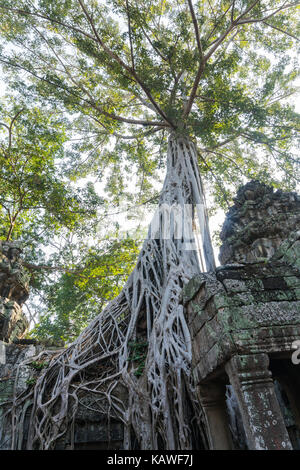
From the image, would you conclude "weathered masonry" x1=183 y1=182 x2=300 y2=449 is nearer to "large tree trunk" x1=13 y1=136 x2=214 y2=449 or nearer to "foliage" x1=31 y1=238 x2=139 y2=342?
"large tree trunk" x1=13 y1=136 x2=214 y2=449

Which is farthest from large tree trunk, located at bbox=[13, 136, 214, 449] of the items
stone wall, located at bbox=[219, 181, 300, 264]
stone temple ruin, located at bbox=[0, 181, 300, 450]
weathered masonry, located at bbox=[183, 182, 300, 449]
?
stone wall, located at bbox=[219, 181, 300, 264]

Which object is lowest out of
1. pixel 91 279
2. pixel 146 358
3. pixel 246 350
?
pixel 246 350

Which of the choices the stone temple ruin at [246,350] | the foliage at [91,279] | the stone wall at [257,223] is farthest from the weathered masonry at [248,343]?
the foliage at [91,279]

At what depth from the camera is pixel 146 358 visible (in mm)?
3361

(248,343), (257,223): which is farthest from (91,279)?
(248,343)

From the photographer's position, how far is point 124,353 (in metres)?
3.60

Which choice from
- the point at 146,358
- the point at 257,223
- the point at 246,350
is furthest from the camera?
the point at 257,223

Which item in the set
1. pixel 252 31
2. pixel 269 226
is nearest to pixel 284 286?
pixel 269 226

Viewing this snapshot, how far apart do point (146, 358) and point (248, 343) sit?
78.4 inches

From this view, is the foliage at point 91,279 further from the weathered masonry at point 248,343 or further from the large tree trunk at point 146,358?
the weathered masonry at point 248,343

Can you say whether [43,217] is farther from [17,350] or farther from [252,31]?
[252,31]

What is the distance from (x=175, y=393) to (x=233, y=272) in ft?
5.00

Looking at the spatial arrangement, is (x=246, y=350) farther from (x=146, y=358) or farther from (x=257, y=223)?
(x=257, y=223)

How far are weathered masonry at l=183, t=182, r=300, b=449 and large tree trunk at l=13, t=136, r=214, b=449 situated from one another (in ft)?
1.99
